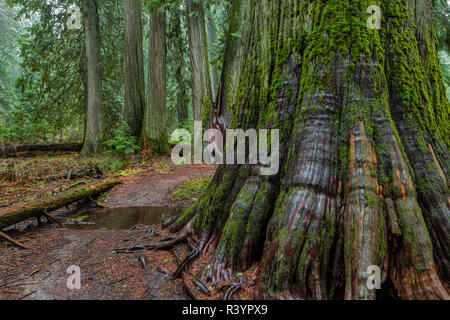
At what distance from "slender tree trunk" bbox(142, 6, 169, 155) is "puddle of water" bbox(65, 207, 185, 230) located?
4538 millimetres

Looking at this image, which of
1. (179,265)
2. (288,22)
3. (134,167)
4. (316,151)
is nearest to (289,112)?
(316,151)

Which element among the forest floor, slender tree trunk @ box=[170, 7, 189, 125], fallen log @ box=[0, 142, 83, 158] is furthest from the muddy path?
slender tree trunk @ box=[170, 7, 189, 125]

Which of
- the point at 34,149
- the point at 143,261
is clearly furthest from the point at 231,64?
the point at 34,149

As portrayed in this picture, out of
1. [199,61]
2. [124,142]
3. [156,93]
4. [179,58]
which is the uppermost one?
[179,58]

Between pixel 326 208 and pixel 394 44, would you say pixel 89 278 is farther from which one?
pixel 394 44

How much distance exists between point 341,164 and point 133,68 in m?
9.43

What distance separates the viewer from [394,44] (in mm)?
2346

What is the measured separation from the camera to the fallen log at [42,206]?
11.2ft

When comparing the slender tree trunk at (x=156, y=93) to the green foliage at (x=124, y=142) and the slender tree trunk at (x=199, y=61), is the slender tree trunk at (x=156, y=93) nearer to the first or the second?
the green foliage at (x=124, y=142)

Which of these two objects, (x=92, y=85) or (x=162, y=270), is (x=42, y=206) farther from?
(x=92, y=85)

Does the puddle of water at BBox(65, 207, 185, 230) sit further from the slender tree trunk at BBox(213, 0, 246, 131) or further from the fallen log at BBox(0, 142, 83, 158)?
the fallen log at BBox(0, 142, 83, 158)

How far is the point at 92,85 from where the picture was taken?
10.3 meters

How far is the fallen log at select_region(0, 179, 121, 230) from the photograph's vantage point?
342cm

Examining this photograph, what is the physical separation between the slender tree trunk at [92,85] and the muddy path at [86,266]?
7148mm
